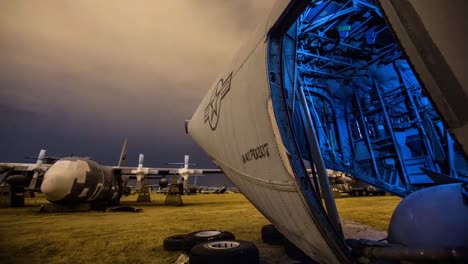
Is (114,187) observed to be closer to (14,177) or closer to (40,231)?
(14,177)

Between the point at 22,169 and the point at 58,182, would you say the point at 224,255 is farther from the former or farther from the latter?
the point at 22,169

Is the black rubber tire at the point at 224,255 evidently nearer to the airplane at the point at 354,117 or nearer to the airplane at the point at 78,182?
the airplane at the point at 354,117

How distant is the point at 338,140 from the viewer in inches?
374

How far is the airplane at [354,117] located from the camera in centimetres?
147

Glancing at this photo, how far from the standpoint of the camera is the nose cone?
47.6ft

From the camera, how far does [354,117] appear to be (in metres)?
9.12

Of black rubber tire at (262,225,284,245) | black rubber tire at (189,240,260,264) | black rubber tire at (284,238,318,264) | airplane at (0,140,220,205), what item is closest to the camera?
black rubber tire at (189,240,260,264)

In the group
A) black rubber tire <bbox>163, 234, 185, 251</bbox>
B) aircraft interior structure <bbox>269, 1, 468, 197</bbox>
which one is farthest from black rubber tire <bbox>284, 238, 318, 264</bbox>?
black rubber tire <bbox>163, 234, 185, 251</bbox>

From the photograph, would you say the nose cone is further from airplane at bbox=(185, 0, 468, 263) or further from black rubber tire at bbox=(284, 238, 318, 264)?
black rubber tire at bbox=(284, 238, 318, 264)

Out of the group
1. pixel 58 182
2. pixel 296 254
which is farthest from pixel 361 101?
pixel 58 182

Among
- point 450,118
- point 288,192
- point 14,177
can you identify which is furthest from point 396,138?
point 14,177

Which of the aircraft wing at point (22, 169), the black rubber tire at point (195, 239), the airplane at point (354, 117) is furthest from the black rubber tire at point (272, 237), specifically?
the aircraft wing at point (22, 169)

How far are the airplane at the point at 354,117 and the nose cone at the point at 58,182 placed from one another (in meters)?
11.8

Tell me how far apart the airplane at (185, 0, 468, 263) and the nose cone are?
1177cm
